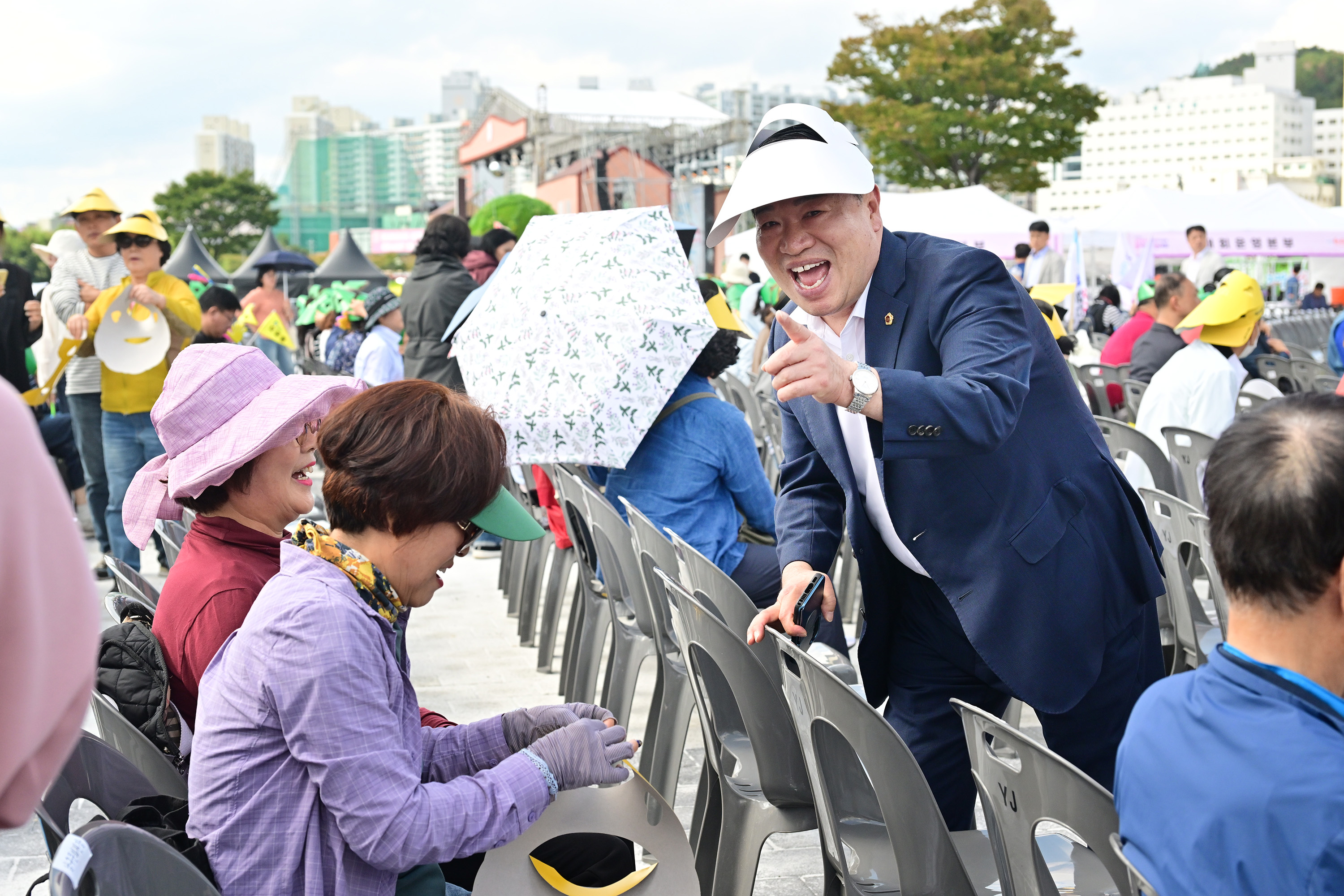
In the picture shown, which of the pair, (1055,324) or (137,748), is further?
(1055,324)

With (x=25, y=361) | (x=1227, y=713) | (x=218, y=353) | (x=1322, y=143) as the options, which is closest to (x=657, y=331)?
(x=218, y=353)

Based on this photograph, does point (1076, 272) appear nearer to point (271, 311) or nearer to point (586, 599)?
point (271, 311)

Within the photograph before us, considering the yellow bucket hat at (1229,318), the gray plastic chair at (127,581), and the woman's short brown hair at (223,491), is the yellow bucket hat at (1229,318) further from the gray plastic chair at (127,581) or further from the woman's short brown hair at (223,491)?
the gray plastic chair at (127,581)

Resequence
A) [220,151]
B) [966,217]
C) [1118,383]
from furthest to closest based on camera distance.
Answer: [220,151]
[966,217]
[1118,383]

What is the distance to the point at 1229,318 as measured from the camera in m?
5.32

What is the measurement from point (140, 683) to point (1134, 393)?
636cm

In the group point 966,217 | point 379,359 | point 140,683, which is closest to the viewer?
point 140,683

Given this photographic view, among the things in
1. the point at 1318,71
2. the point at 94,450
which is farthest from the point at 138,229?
the point at 1318,71

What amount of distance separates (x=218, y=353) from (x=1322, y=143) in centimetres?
22531

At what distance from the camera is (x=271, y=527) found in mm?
2463

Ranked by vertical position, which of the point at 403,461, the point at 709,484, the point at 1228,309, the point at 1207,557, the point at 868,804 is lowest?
the point at 868,804

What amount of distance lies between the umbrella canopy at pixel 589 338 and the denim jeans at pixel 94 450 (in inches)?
132

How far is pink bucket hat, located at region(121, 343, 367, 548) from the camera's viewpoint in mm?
2377

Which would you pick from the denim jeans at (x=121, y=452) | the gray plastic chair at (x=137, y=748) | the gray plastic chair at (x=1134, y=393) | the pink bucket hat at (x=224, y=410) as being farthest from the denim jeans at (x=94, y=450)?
the gray plastic chair at (x=1134, y=393)
